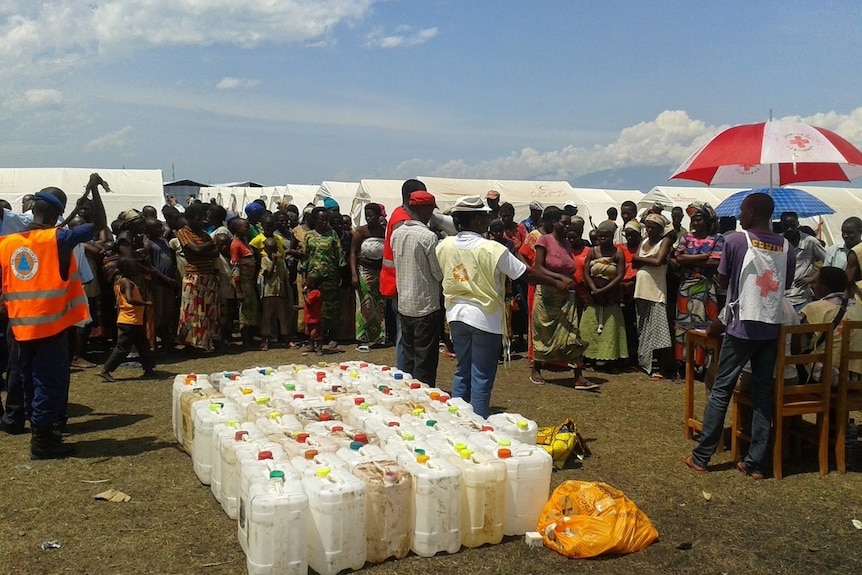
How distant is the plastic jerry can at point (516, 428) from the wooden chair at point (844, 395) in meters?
2.41

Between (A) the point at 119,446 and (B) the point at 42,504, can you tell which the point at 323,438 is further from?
(A) the point at 119,446

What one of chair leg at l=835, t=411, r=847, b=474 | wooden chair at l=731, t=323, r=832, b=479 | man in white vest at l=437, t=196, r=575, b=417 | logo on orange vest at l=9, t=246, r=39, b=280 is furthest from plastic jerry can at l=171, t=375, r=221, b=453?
chair leg at l=835, t=411, r=847, b=474

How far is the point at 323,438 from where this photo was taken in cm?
434

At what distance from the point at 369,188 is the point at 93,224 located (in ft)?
61.2

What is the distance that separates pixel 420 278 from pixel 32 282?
3.06 m

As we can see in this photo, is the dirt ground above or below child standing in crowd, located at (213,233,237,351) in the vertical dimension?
below

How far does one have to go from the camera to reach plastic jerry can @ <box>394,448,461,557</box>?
12.1ft

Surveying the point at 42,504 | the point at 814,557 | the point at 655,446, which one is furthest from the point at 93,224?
the point at 814,557

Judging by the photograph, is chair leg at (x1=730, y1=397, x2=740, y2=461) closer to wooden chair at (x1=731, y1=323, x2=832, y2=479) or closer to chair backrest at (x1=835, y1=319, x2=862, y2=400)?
wooden chair at (x1=731, y1=323, x2=832, y2=479)

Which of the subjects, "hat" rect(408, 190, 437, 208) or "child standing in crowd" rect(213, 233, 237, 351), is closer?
"hat" rect(408, 190, 437, 208)

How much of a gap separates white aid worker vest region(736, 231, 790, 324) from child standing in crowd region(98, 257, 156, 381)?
645 cm

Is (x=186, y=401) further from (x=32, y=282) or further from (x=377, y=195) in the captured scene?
(x=377, y=195)

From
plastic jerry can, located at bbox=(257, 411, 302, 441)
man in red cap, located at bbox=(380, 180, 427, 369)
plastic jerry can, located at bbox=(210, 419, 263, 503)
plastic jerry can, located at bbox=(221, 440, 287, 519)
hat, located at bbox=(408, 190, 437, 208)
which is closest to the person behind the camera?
plastic jerry can, located at bbox=(221, 440, 287, 519)

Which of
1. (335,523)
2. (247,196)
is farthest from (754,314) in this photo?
(247,196)
